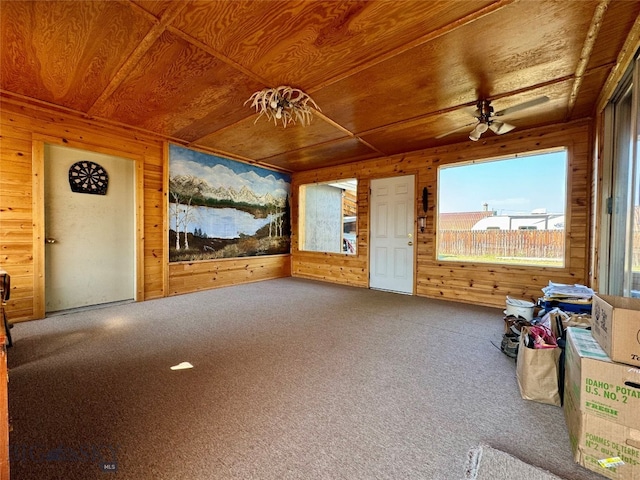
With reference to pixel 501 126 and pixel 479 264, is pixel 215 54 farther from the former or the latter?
pixel 479 264

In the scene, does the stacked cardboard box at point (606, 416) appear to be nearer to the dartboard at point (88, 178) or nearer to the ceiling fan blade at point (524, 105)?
the ceiling fan blade at point (524, 105)

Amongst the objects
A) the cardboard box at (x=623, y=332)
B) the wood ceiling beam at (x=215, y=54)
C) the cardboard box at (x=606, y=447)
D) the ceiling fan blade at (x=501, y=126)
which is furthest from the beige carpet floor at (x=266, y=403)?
the wood ceiling beam at (x=215, y=54)

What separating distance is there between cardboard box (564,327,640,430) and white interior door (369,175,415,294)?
3.67m

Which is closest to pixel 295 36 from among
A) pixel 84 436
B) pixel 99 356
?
pixel 84 436

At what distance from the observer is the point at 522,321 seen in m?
2.61

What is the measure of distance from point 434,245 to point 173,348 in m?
4.11

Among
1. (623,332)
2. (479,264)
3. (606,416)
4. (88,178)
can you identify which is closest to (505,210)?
(479,264)

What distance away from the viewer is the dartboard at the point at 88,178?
3.73m

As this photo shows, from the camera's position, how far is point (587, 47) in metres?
2.21

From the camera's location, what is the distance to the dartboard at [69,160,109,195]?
373 cm

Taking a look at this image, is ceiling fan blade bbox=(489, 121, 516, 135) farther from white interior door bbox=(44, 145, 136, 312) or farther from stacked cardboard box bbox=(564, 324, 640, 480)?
white interior door bbox=(44, 145, 136, 312)

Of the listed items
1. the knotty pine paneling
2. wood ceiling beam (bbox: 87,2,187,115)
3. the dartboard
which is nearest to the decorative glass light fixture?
wood ceiling beam (bbox: 87,2,187,115)

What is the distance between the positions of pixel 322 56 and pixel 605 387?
112 inches

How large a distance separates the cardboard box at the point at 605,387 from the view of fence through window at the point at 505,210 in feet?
10.3
